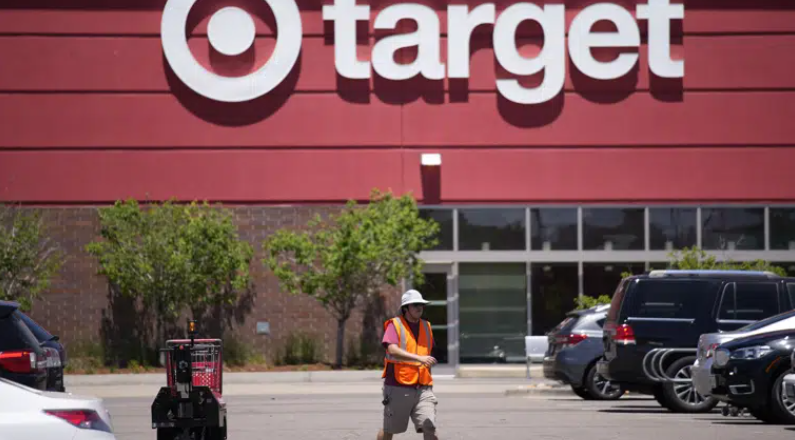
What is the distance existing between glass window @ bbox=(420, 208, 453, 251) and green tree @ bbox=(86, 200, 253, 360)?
4.74 metres

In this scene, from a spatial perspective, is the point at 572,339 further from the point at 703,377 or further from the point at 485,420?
the point at 703,377

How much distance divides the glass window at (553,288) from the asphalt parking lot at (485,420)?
462 inches

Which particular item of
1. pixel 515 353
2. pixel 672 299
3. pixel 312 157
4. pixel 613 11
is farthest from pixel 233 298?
pixel 672 299

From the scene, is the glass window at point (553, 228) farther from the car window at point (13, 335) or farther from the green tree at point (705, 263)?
the car window at point (13, 335)

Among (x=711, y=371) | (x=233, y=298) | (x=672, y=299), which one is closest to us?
(x=711, y=371)

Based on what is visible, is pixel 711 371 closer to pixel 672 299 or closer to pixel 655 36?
pixel 672 299

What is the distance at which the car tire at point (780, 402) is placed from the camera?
701 inches

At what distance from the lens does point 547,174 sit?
122ft

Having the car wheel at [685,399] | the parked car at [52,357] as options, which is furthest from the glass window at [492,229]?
the parked car at [52,357]

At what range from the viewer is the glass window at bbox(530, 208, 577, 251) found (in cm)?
A: 3738

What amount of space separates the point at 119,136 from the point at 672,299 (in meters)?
20.0

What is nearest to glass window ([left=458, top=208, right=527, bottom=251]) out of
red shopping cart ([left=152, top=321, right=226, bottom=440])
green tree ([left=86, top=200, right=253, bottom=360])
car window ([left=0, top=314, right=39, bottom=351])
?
green tree ([left=86, top=200, right=253, bottom=360])

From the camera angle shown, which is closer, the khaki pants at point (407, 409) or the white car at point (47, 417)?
the white car at point (47, 417)

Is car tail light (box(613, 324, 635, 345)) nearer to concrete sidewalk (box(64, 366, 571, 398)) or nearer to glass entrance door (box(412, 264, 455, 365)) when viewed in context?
concrete sidewalk (box(64, 366, 571, 398))
